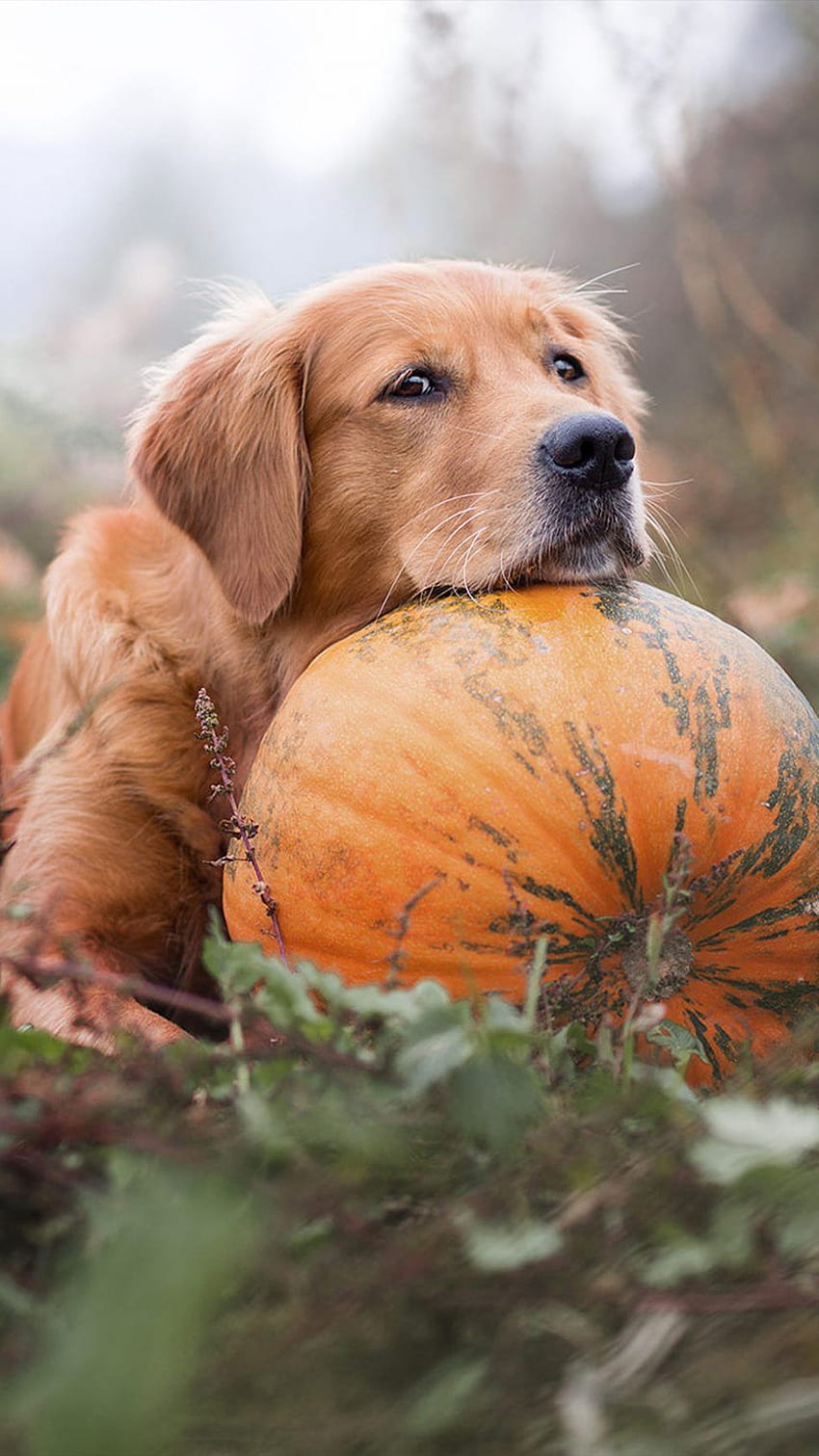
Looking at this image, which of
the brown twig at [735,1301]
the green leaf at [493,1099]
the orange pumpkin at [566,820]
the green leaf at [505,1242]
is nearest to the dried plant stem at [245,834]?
the orange pumpkin at [566,820]

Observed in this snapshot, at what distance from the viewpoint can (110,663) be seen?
9.84ft

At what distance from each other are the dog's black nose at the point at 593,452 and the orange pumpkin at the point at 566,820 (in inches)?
17.4

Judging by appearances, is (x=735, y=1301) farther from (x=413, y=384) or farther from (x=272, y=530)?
(x=413, y=384)

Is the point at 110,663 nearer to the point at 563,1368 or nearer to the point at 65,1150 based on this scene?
the point at 65,1150

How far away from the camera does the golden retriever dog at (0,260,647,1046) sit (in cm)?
258

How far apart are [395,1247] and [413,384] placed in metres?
2.15

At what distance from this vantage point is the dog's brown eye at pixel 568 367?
3.14 metres

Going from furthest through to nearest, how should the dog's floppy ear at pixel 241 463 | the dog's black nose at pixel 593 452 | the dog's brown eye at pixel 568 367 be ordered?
the dog's brown eye at pixel 568 367, the dog's floppy ear at pixel 241 463, the dog's black nose at pixel 593 452

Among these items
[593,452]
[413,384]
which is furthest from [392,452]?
[593,452]

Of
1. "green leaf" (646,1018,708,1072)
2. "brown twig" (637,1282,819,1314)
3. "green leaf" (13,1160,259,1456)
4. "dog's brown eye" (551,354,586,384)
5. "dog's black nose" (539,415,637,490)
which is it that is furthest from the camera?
"dog's brown eye" (551,354,586,384)

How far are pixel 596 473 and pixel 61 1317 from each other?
1847 millimetres

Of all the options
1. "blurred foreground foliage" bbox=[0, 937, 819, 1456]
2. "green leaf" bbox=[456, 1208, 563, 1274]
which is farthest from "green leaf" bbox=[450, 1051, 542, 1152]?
"green leaf" bbox=[456, 1208, 563, 1274]

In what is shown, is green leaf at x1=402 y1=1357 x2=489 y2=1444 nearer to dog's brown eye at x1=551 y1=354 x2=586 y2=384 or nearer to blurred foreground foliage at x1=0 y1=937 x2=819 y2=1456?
blurred foreground foliage at x1=0 y1=937 x2=819 y2=1456

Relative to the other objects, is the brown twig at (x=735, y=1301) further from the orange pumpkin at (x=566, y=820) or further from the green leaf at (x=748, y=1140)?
the orange pumpkin at (x=566, y=820)
